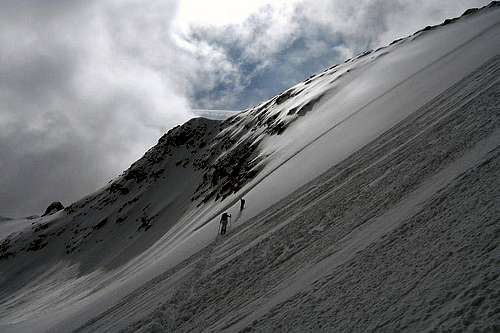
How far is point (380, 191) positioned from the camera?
12.4 m

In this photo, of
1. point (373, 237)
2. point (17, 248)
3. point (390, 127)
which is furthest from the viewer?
point (17, 248)

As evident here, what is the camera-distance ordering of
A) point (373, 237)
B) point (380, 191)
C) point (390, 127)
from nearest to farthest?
point (373, 237) < point (380, 191) < point (390, 127)

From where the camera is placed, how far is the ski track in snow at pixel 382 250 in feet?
20.4

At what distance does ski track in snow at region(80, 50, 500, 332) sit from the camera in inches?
245

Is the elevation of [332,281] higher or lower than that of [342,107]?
lower

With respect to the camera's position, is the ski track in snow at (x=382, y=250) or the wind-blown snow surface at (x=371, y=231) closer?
the ski track in snow at (x=382, y=250)

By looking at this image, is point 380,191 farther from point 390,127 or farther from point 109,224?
point 109,224

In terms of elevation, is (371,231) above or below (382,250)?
above

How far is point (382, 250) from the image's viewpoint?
845 cm

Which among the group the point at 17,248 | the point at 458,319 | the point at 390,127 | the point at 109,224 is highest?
the point at 17,248

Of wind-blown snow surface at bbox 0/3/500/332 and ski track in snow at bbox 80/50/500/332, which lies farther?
wind-blown snow surface at bbox 0/3/500/332

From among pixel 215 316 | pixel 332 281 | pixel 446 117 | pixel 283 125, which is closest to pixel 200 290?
pixel 215 316

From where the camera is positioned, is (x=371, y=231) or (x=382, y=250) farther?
(x=371, y=231)

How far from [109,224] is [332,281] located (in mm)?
77198
